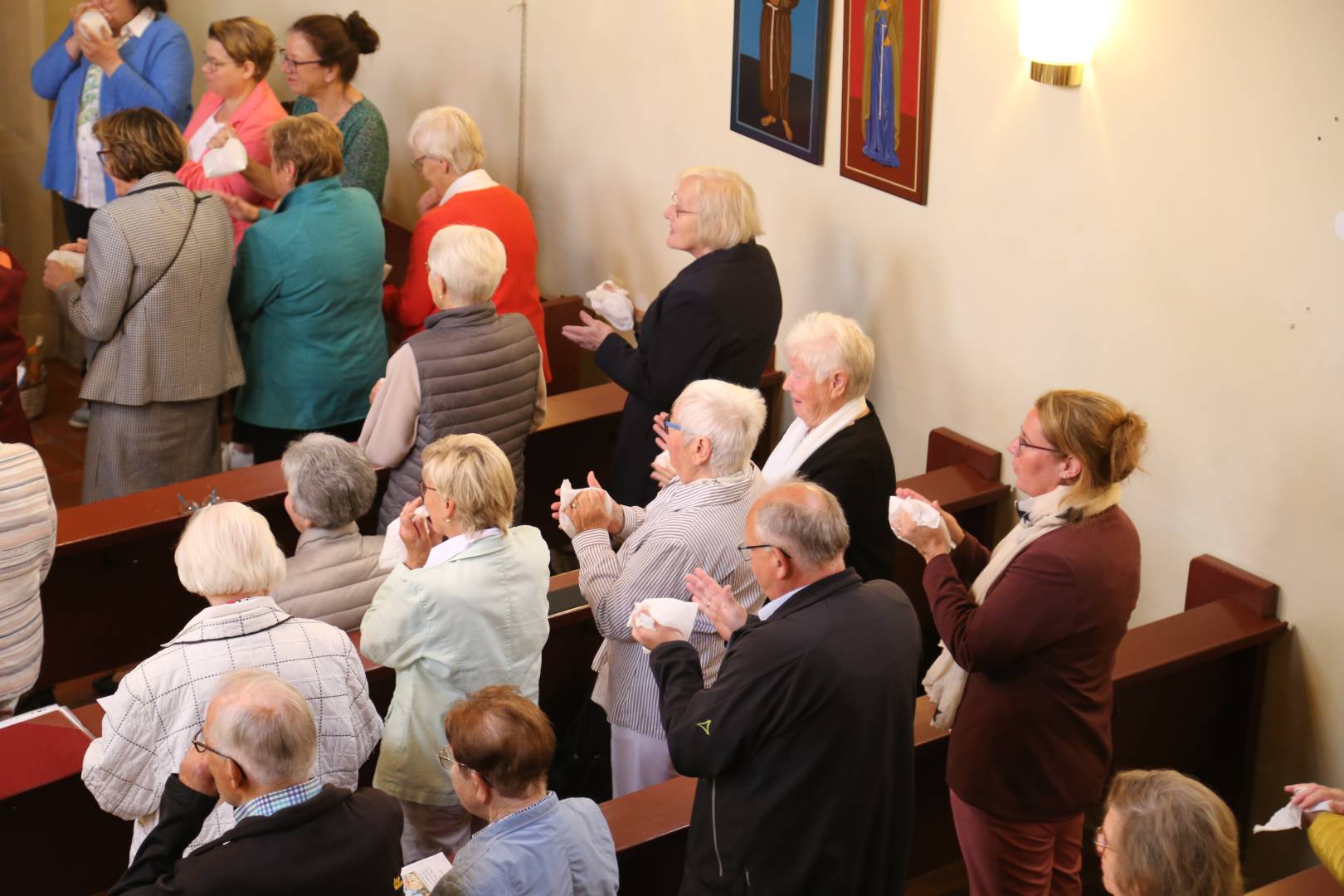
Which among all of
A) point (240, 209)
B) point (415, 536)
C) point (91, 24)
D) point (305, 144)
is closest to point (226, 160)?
point (240, 209)

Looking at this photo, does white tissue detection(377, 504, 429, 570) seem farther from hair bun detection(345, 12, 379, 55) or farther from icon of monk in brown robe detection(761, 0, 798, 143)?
hair bun detection(345, 12, 379, 55)

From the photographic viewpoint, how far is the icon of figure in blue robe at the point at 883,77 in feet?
14.6

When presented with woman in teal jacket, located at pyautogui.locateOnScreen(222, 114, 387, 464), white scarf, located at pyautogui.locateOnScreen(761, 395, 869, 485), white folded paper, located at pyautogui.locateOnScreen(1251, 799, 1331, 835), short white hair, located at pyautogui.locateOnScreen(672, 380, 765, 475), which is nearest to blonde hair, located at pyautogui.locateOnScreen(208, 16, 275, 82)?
woman in teal jacket, located at pyautogui.locateOnScreen(222, 114, 387, 464)

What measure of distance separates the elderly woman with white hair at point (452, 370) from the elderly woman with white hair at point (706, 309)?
371mm

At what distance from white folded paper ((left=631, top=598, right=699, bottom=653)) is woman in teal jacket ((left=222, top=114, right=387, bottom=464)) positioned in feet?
7.46

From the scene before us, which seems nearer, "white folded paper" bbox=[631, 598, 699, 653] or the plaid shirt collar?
the plaid shirt collar

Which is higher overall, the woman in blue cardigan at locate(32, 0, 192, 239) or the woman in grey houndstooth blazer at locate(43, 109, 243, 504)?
the woman in blue cardigan at locate(32, 0, 192, 239)

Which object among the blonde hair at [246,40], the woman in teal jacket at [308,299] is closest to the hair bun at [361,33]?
the blonde hair at [246,40]

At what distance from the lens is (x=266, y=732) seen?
2236 mm

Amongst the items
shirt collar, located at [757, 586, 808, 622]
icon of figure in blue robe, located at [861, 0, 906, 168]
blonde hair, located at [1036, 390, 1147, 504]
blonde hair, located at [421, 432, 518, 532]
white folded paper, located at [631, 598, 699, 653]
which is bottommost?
white folded paper, located at [631, 598, 699, 653]

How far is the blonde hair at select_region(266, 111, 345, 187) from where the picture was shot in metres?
4.46

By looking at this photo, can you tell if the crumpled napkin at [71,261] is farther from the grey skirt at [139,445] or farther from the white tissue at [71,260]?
the grey skirt at [139,445]

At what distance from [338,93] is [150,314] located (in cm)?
158

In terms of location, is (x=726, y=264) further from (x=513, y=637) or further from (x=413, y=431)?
(x=513, y=637)
